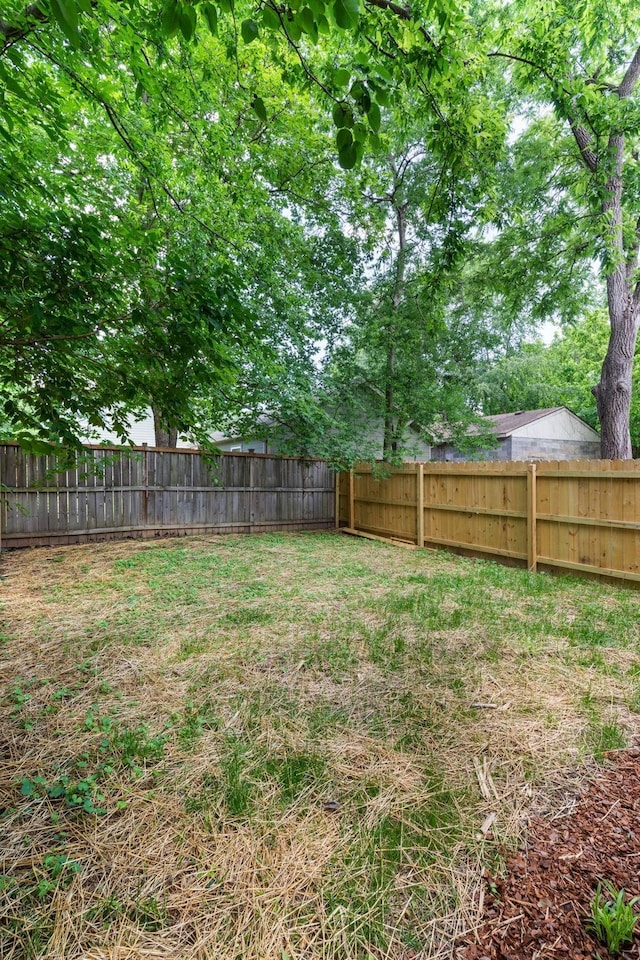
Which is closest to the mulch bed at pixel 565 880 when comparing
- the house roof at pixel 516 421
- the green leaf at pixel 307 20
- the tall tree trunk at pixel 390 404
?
the green leaf at pixel 307 20

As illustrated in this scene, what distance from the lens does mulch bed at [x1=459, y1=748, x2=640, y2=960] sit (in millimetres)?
1030

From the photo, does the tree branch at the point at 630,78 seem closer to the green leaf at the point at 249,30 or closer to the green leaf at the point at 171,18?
the green leaf at the point at 249,30

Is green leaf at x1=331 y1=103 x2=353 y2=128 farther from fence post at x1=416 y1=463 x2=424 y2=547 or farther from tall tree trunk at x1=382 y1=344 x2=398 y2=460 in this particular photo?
tall tree trunk at x1=382 y1=344 x2=398 y2=460

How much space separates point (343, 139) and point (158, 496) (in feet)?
23.0

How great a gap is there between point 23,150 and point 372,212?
19.3ft

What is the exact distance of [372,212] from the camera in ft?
24.3

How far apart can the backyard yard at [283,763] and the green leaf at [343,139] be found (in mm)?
2155

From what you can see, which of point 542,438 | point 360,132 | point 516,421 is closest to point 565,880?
point 360,132

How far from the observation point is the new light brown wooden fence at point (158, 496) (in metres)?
6.20

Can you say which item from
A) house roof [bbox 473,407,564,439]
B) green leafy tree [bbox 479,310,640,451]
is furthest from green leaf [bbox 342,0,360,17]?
green leafy tree [bbox 479,310,640,451]

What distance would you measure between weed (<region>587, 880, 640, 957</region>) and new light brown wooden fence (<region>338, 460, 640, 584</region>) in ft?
13.6

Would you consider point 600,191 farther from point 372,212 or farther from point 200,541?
point 200,541

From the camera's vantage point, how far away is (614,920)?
3.41 ft

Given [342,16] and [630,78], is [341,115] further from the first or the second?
[630,78]
